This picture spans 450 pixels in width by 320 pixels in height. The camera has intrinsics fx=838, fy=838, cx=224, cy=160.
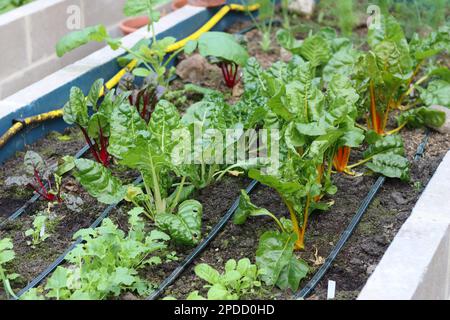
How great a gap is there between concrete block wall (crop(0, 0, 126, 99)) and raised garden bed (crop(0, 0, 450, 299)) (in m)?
0.59

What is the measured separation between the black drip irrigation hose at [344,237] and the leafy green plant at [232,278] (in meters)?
0.18

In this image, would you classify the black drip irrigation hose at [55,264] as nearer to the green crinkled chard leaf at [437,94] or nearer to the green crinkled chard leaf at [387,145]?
the green crinkled chard leaf at [387,145]

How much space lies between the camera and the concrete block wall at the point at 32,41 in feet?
14.6

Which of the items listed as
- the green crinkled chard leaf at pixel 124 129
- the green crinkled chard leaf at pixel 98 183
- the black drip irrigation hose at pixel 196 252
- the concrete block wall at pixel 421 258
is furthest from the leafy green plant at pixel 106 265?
the concrete block wall at pixel 421 258

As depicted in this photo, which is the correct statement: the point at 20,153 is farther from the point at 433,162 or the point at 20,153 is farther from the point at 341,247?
the point at 433,162

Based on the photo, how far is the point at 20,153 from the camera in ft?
13.2

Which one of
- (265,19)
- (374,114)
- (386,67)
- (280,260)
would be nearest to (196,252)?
(280,260)

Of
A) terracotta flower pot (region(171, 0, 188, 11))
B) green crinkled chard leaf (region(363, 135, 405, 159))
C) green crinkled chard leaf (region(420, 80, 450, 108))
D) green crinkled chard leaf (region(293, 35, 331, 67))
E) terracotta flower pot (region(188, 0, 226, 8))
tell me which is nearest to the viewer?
green crinkled chard leaf (region(363, 135, 405, 159))

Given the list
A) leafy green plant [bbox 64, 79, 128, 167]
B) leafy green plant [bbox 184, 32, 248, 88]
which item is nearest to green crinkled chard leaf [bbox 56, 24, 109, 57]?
leafy green plant [bbox 184, 32, 248, 88]

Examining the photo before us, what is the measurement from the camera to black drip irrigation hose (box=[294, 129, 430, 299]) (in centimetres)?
302

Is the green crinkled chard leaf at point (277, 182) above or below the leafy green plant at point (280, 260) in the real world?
above

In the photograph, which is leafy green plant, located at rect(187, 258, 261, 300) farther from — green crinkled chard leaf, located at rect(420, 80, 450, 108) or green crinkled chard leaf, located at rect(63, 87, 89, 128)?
green crinkled chard leaf, located at rect(420, 80, 450, 108)
